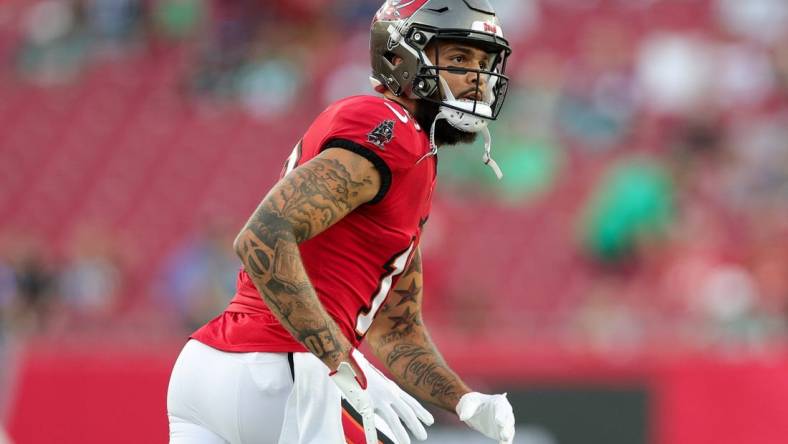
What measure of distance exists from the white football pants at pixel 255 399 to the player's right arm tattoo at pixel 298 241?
14 cm

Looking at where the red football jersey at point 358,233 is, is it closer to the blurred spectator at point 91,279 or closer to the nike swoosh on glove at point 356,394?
the nike swoosh on glove at point 356,394

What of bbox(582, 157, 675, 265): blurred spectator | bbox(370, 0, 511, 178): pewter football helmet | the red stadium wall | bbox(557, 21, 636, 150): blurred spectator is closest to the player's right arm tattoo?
bbox(370, 0, 511, 178): pewter football helmet

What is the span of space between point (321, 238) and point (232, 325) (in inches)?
13.5

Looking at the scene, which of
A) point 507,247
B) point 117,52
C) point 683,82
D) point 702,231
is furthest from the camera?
point 117,52

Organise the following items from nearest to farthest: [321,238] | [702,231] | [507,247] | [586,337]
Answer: [321,238], [586,337], [702,231], [507,247]

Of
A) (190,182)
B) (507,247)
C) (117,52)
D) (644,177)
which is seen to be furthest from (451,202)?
(117,52)

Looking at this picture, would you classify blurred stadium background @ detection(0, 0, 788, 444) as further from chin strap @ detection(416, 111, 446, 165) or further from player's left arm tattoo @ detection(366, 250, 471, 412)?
chin strap @ detection(416, 111, 446, 165)

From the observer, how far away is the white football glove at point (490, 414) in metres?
3.66

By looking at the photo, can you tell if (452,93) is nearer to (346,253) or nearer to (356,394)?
(346,253)

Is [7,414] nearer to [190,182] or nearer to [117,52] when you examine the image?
[190,182]

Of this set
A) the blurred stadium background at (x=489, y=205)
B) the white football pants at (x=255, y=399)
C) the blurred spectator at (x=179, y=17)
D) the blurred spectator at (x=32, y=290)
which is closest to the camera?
the white football pants at (x=255, y=399)

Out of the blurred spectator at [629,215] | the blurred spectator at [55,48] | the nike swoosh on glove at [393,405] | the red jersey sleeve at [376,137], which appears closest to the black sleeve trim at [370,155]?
the red jersey sleeve at [376,137]

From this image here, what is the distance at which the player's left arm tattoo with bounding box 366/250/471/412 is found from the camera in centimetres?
409

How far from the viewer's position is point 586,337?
328 inches
